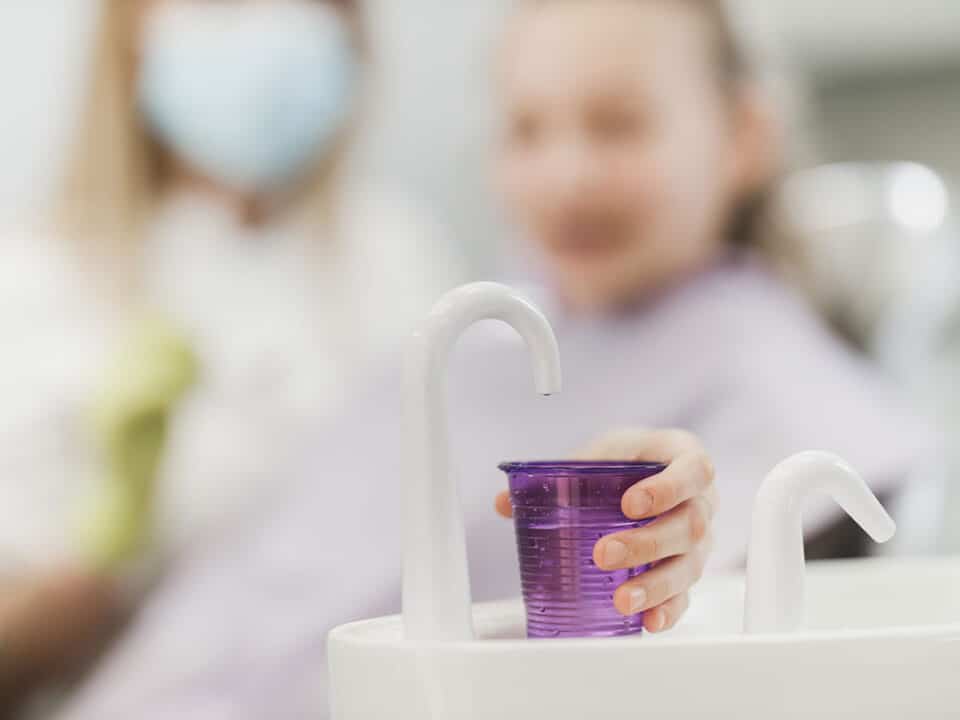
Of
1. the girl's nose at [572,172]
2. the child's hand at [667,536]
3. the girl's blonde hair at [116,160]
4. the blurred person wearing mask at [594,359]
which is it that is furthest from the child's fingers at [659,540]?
the girl's blonde hair at [116,160]

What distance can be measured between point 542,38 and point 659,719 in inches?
25.5

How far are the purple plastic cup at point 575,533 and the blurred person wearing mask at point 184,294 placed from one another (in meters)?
0.65

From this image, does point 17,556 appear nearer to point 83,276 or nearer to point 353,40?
point 83,276

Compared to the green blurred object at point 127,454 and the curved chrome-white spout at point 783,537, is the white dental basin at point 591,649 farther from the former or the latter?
the green blurred object at point 127,454

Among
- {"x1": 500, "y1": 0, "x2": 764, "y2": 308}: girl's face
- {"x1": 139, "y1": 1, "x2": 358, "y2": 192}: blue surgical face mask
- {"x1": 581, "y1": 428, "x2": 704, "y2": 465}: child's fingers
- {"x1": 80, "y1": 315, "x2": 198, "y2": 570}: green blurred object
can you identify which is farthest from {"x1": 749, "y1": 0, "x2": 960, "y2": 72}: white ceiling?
{"x1": 581, "y1": 428, "x2": 704, "y2": 465}: child's fingers

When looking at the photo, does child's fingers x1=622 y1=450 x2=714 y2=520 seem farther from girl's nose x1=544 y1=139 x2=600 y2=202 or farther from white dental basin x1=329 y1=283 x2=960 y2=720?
girl's nose x1=544 y1=139 x2=600 y2=202

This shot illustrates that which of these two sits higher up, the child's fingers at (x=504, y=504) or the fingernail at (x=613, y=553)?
the child's fingers at (x=504, y=504)

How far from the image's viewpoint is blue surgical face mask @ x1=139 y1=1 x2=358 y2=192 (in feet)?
4.13

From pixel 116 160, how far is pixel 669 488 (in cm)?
106

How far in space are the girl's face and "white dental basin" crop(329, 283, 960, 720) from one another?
1.57 feet

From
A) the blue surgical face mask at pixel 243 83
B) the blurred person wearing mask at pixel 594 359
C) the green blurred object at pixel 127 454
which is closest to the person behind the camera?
the blurred person wearing mask at pixel 594 359

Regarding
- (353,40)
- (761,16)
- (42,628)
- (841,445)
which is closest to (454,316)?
(841,445)

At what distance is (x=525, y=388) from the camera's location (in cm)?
89

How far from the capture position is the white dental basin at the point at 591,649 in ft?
1.05
